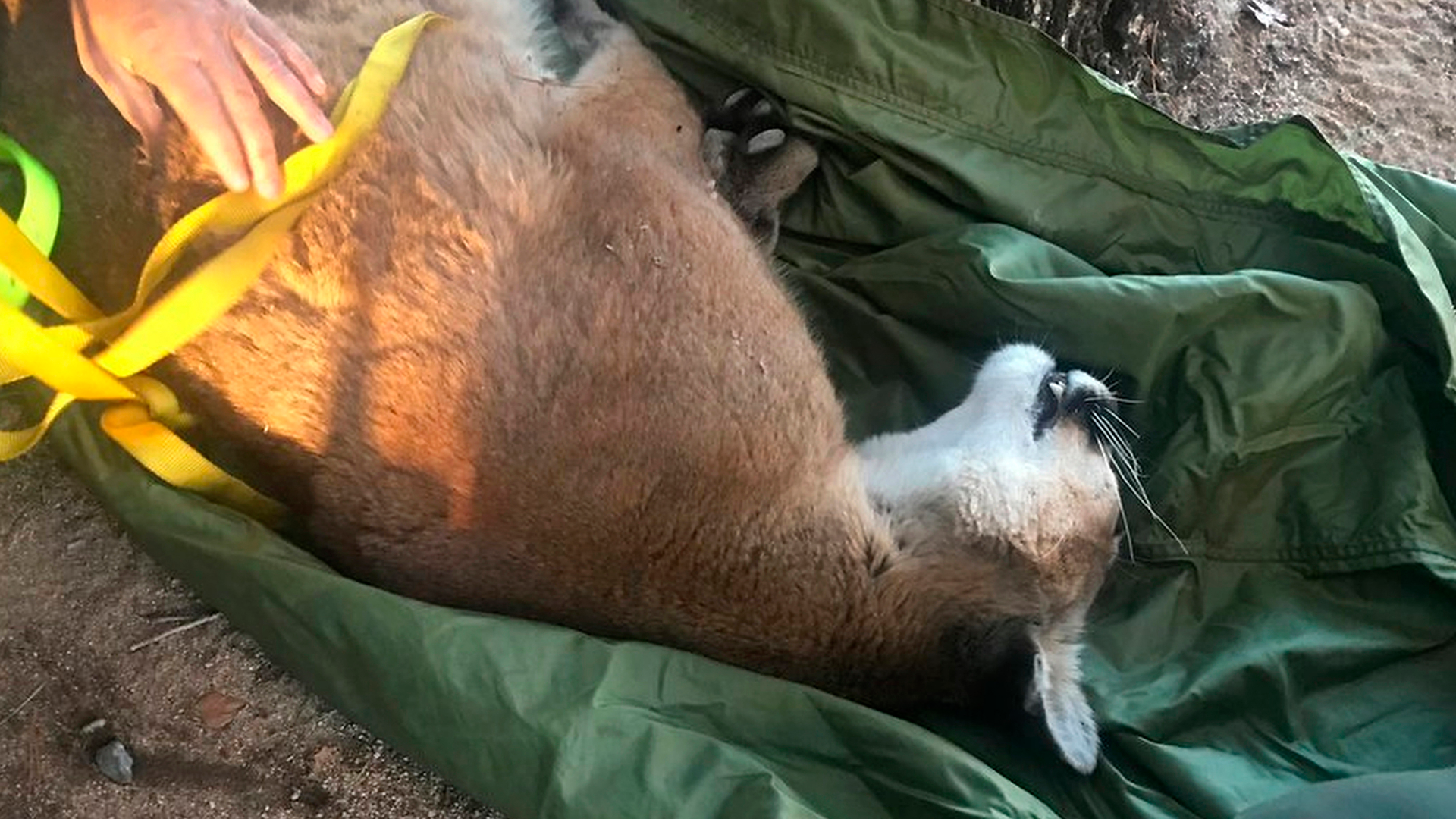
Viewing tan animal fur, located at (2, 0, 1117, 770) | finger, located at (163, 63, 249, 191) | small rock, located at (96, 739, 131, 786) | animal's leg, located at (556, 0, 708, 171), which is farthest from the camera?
animal's leg, located at (556, 0, 708, 171)

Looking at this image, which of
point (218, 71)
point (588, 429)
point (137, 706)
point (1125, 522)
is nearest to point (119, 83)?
point (218, 71)

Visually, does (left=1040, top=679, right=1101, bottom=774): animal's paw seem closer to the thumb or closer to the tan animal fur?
the tan animal fur

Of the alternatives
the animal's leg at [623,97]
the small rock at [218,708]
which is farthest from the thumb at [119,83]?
the small rock at [218,708]

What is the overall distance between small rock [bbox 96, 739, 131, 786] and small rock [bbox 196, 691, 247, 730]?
0.63 ft

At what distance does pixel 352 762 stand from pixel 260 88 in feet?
5.41

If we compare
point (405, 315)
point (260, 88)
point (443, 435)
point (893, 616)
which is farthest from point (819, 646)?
point (260, 88)

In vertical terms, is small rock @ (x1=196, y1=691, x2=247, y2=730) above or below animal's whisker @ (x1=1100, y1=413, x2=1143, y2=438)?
below

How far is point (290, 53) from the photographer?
2.85 meters

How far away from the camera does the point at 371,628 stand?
2973mm

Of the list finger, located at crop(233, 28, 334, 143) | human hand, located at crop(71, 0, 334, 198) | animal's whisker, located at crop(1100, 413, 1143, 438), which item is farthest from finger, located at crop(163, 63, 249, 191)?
animal's whisker, located at crop(1100, 413, 1143, 438)

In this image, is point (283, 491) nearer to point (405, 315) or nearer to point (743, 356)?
point (405, 315)

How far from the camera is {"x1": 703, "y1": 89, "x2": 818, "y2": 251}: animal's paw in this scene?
3.81 metres

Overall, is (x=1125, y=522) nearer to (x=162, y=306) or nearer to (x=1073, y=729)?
(x=1073, y=729)

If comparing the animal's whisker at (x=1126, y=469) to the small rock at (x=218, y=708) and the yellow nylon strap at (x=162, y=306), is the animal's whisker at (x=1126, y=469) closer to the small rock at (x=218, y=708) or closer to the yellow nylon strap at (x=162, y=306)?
the yellow nylon strap at (x=162, y=306)
